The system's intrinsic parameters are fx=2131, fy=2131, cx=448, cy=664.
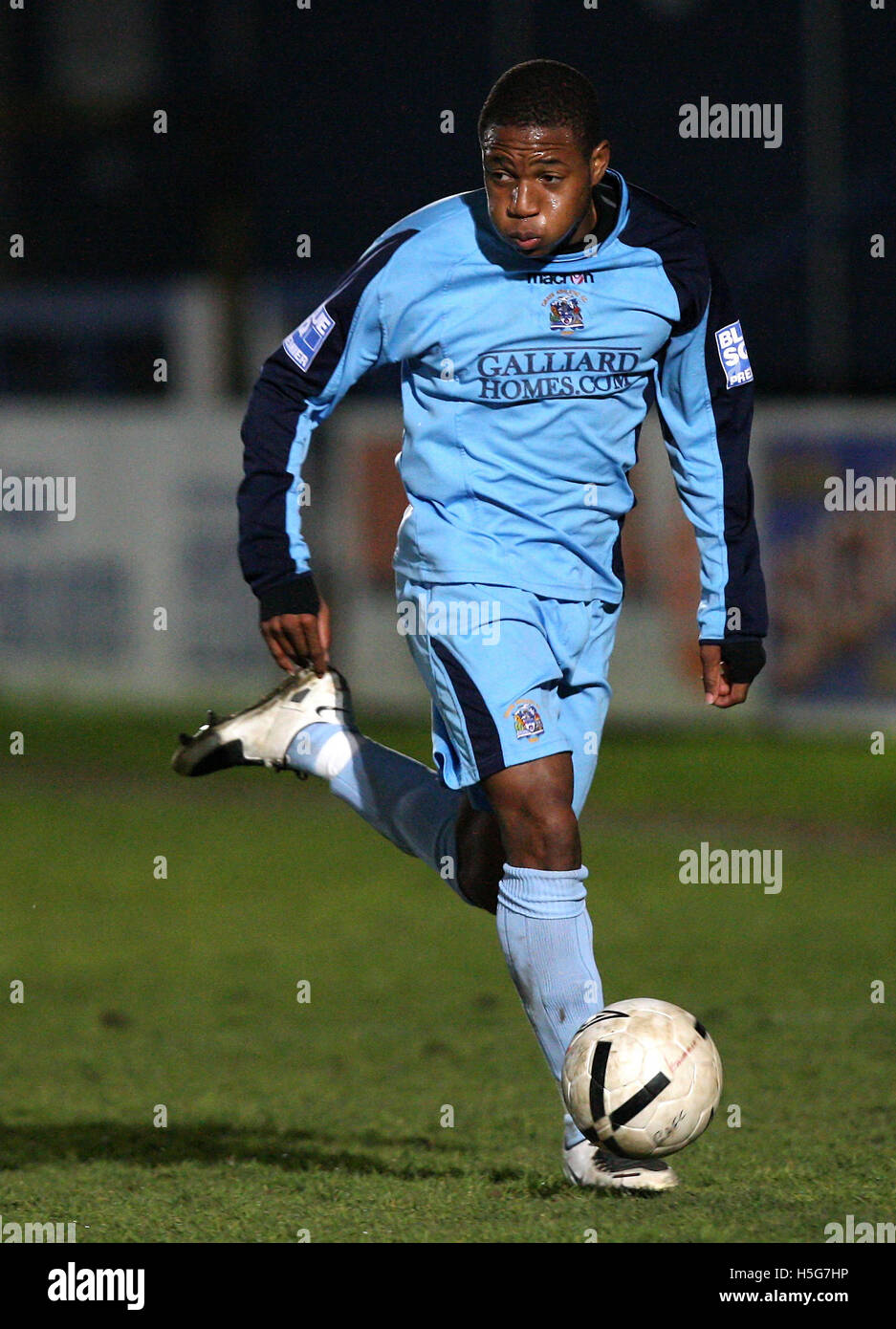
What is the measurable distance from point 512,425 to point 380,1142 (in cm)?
189

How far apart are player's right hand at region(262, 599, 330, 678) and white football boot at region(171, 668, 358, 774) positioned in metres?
0.62

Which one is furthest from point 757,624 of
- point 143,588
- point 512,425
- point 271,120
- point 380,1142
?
point 271,120

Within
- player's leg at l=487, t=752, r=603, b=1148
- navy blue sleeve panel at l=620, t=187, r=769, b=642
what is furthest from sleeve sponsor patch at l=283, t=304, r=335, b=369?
player's leg at l=487, t=752, r=603, b=1148

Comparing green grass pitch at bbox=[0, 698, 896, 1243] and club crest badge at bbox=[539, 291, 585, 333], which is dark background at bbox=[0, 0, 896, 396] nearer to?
green grass pitch at bbox=[0, 698, 896, 1243]

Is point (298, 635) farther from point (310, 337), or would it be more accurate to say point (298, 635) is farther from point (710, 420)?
point (710, 420)

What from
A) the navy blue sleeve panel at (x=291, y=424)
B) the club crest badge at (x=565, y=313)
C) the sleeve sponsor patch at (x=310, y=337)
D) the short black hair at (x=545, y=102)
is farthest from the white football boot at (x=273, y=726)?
the short black hair at (x=545, y=102)

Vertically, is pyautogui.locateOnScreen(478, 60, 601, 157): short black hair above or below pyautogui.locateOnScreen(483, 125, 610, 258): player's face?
above

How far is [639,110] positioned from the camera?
18.1 m

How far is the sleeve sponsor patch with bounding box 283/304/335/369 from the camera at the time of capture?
4469 mm

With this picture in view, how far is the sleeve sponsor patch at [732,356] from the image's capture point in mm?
4637
